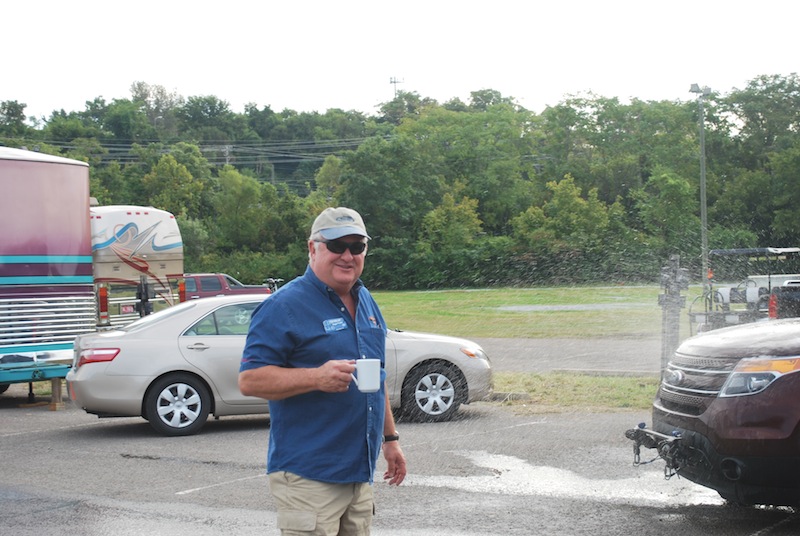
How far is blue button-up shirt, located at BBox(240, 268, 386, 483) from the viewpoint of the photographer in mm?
3771

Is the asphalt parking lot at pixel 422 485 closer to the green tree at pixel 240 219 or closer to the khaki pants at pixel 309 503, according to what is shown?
the khaki pants at pixel 309 503

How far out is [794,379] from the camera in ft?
19.6

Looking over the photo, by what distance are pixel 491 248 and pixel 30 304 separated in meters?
53.4

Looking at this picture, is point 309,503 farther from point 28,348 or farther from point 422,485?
point 28,348

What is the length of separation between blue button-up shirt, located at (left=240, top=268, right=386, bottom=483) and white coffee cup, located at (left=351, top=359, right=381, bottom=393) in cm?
11

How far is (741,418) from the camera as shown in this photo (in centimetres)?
599

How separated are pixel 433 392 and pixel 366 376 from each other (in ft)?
24.5

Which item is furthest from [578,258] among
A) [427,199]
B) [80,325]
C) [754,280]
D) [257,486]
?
[257,486]

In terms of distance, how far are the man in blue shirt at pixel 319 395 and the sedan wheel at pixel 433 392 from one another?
7.05 meters

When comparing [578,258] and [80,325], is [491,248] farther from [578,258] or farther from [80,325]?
[80,325]

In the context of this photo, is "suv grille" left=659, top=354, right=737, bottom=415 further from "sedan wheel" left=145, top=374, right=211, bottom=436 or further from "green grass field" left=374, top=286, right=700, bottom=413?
"sedan wheel" left=145, top=374, right=211, bottom=436

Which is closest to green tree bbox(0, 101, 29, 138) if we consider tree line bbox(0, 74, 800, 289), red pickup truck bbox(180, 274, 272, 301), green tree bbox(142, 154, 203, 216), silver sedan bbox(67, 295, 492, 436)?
tree line bbox(0, 74, 800, 289)

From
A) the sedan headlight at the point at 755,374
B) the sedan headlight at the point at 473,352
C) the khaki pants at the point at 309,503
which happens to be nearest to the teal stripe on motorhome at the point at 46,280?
the sedan headlight at the point at 473,352

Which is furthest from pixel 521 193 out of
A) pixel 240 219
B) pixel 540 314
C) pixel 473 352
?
pixel 473 352
